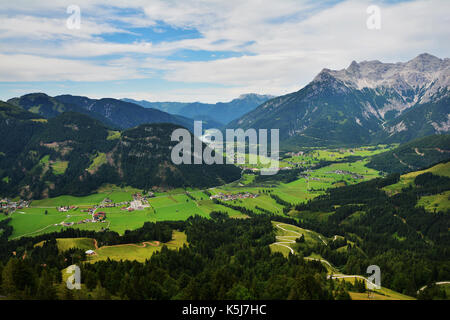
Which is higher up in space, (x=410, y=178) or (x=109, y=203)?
(x=410, y=178)

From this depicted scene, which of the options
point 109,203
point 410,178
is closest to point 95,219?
point 109,203

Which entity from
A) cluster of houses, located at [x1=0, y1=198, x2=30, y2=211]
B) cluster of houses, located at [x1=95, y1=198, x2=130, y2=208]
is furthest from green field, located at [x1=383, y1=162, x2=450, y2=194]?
cluster of houses, located at [x1=0, y1=198, x2=30, y2=211]

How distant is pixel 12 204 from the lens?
181 m

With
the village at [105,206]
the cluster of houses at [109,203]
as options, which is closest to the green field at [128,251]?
the village at [105,206]

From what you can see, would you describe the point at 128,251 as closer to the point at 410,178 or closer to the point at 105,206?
the point at 105,206

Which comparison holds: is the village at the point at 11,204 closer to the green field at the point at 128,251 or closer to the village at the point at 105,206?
the village at the point at 105,206

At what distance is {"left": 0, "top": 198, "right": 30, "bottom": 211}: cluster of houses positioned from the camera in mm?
174750

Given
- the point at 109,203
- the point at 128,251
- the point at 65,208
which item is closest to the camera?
the point at 128,251

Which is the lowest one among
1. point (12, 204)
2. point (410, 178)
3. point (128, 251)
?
point (12, 204)

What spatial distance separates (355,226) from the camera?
142 m

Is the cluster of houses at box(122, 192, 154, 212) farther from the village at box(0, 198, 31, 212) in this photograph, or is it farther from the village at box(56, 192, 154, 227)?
the village at box(0, 198, 31, 212)
